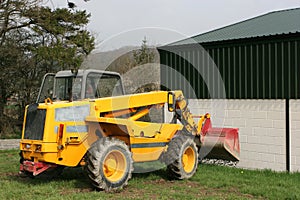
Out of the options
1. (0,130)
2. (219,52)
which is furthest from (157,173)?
(0,130)

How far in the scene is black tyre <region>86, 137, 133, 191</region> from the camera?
7664mm

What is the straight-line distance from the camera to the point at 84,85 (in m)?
8.99

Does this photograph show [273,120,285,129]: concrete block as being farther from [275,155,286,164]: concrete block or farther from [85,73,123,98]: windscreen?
[85,73,123,98]: windscreen

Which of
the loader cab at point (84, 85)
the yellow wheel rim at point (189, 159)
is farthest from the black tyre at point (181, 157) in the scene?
the loader cab at point (84, 85)

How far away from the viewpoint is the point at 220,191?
7.86 metres

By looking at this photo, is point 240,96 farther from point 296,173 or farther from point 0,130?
point 0,130

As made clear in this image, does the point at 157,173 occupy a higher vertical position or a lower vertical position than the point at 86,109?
lower

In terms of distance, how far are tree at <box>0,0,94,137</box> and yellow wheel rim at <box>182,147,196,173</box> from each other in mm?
10511

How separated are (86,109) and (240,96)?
426cm

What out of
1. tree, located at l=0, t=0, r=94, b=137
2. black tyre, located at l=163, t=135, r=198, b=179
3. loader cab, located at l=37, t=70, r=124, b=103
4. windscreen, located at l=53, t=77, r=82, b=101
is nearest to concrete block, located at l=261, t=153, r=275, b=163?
black tyre, located at l=163, t=135, r=198, b=179

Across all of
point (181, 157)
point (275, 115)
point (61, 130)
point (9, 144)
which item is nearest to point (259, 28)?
point (275, 115)

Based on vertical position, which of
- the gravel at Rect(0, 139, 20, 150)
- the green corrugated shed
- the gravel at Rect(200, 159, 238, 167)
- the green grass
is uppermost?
the green corrugated shed

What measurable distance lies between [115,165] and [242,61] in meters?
4.43

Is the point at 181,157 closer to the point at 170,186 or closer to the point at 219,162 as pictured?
the point at 170,186
